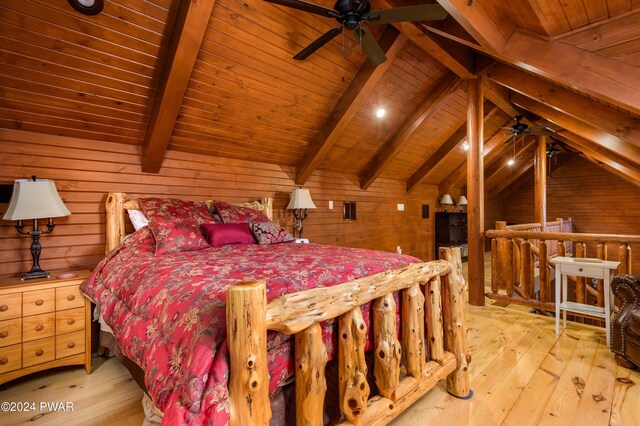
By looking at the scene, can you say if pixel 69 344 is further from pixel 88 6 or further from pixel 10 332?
pixel 88 6

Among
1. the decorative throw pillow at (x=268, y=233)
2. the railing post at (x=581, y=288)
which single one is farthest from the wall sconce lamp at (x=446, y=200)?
the decorative throw pillow at (x=268, y=233)

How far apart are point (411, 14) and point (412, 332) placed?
1.97 metres

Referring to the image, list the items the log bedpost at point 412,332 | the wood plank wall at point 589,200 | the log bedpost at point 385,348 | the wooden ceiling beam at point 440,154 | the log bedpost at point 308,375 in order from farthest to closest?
1. the wood plank wall at point 589,200
2. the wooden ceiling beam at point 440,154
3. the log bedpost at point 412,332
4. the log bedpost at point 385,348
5. the log bedpost at point 308,375

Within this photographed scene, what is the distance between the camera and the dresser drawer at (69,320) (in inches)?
81.0

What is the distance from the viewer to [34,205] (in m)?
2.11

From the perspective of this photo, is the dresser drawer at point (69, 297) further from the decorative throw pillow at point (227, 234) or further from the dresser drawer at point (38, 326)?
the decorative throw pillow at point (227, 234)

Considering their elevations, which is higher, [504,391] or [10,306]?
[10,306]

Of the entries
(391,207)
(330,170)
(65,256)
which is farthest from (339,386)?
(391,207)

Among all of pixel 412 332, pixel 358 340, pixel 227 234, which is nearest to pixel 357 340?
pixel 358 340

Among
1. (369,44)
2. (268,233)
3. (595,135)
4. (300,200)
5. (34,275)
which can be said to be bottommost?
(34,275)

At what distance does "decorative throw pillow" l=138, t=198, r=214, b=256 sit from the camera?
91.4 inches

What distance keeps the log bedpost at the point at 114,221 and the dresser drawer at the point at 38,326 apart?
738 mm

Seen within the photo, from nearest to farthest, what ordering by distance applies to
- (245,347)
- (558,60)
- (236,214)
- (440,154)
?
1. (245,347)
2. (558,60)
3. (236,214)
4. (440,154)

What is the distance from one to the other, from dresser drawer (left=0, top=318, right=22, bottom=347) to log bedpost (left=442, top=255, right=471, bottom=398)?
8.75 ft
